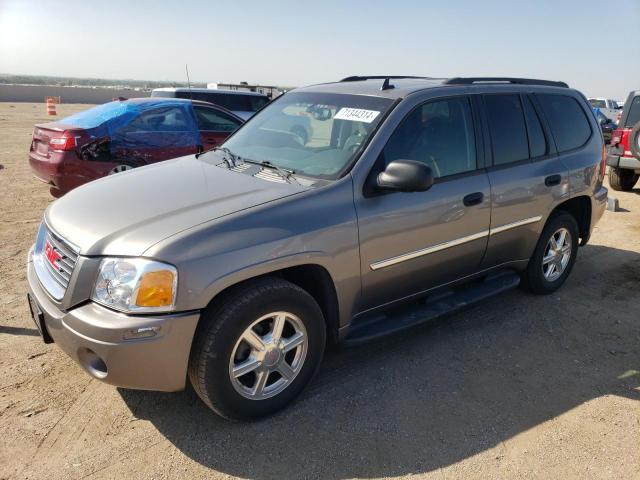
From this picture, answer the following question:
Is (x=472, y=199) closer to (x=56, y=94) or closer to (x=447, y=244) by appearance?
(x=447, y=244)

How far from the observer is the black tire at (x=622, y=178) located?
9.67 m

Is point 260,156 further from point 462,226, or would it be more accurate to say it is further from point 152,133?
point 152,133

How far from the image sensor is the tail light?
21.4ft

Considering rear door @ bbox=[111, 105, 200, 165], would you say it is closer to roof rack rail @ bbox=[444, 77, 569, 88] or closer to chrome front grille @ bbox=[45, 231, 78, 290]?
chrome front grille @ bbox=[45, 231, 78, 290]

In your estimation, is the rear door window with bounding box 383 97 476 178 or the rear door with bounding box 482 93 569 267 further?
the rear door with bounding box 482 93 569 267

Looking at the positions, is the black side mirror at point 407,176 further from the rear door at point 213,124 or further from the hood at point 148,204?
the rear door at point 213,124

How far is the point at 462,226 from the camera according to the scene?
3.62 metres

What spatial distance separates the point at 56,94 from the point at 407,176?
46962 mm

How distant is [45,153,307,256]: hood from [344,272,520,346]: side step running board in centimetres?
101

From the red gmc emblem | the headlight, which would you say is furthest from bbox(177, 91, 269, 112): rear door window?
the headlight

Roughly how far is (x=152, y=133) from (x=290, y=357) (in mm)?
5365

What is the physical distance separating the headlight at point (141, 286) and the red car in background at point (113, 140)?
4240 millimetres

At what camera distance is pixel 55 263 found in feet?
9.16

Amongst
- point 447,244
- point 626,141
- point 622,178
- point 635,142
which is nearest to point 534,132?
point 447,244
